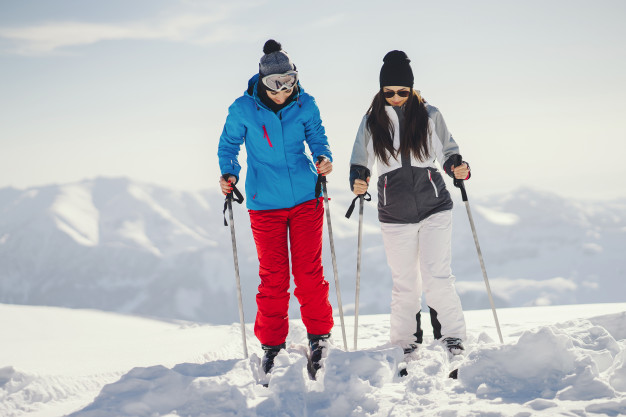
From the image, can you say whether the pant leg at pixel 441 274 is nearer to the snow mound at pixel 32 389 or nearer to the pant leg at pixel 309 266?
the pant leg at pixel 309 266

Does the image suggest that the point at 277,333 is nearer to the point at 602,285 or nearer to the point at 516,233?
the point at 602,285

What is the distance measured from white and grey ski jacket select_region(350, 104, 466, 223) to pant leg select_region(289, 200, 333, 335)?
1.79 ft

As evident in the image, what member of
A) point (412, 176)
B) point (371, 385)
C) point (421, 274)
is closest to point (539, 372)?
point (371, 385)

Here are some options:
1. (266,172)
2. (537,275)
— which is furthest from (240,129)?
(537,275)

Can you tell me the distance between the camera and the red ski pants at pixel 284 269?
4.47m

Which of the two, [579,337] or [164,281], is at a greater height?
[579,337]

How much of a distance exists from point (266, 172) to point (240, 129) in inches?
17.9

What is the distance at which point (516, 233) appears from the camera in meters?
138

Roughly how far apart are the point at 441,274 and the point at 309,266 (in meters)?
1.18

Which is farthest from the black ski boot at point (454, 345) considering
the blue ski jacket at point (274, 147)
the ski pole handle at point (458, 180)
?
the blue ski jacket at point (274, 147)

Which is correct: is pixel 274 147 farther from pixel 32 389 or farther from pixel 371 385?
pixel 32 389

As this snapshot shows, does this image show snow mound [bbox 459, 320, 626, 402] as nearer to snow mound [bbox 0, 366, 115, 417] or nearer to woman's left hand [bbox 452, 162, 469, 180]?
woman's left hand [bbox 452, 162, 469, 180]

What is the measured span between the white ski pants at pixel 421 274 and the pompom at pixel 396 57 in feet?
4.66

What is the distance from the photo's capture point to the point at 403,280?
457 cm
